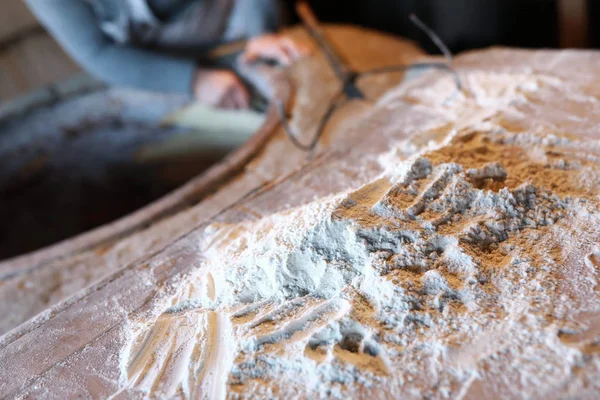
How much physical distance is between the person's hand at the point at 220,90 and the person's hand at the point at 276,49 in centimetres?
13

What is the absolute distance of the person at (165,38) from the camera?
214 centimetres

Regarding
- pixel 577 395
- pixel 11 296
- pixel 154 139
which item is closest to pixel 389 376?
pixel 577 395

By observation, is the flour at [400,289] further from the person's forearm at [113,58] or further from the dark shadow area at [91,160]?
the dark shadow area at [91,160]

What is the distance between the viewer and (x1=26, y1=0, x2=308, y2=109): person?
214cm

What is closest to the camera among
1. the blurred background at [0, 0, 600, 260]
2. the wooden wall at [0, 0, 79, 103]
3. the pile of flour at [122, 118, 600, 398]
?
the pile of flour at [122, 118, 600, 398]

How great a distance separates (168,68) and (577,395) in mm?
1979

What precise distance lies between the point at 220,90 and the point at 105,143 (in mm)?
840

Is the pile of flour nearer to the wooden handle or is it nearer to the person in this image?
the person

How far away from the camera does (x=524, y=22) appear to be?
86.7 inches

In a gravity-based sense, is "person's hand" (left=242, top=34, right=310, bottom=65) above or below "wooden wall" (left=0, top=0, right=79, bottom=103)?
below

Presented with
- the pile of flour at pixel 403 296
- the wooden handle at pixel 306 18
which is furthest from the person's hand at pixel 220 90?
the pile of flour at pixel 403 296

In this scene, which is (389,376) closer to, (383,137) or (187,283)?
(187,283)

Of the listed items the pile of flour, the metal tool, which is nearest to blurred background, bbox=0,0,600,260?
the metal tool

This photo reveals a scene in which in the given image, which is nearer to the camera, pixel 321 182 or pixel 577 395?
pixel 577 395
